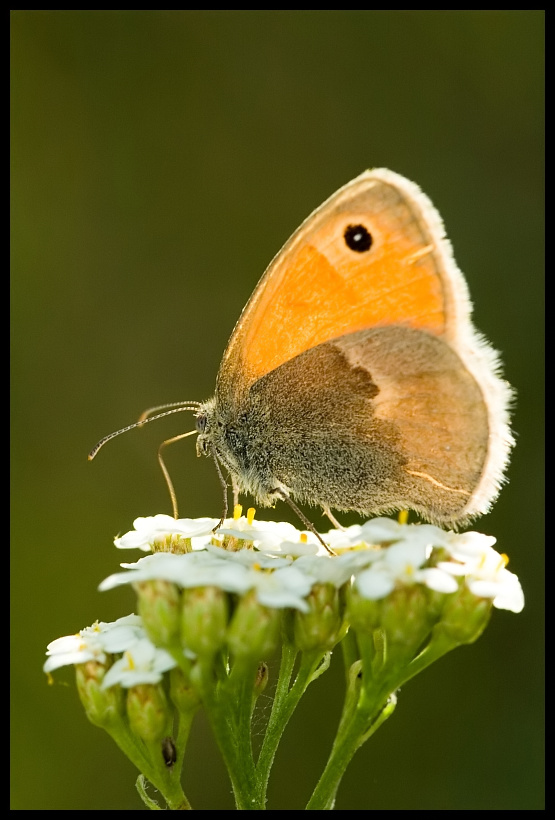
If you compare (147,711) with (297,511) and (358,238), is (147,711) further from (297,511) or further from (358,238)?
(358,238)

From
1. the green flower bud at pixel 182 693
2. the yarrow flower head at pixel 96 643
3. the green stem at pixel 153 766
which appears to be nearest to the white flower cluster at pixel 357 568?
the yarrow flower head at pixel 96 643

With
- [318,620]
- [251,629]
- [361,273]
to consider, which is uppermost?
[361,273]

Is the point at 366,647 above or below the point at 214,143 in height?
below

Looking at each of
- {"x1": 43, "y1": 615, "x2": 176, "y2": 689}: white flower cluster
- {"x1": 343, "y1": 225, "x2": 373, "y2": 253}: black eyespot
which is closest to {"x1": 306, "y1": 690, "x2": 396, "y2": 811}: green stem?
{"x1": 43, "y1": 615, "x2": 176, "y2": 689}: white flower cluster

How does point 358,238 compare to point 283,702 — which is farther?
point 358,238

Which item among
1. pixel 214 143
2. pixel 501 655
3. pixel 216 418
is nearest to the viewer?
pixel 216 418

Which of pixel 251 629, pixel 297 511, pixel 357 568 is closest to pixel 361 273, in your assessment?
pixel 297 511

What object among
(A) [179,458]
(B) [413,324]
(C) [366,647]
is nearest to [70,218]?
(A) [179,458]

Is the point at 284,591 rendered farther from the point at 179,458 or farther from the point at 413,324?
the point at 179,458
